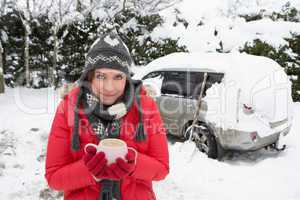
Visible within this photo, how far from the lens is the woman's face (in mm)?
1817

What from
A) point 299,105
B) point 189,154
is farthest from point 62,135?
point 299,105

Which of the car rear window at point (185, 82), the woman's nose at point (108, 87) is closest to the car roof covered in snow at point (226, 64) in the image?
the car rear window at point (185, 82)

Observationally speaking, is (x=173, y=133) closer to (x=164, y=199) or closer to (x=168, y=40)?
(x=164, y=199)

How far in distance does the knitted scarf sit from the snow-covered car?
3792mm

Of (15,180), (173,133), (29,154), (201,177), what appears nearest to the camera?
(15,180)

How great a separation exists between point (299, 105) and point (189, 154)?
475 cm

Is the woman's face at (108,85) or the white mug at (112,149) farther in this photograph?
the woman's face at (108,85)

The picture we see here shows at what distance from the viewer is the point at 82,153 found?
1773 millimetres

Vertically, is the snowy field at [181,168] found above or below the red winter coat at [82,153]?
below

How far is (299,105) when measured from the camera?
9.01 metres

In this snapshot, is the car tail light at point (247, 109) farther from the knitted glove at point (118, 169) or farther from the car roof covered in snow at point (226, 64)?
the knitted glove at point (118, 169)

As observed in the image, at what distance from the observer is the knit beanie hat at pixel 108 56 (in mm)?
1820

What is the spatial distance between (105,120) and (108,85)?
0.19 m

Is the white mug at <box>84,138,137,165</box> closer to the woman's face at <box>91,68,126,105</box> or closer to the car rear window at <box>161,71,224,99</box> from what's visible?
the woman's face at <box>91,68,126,105</box>
